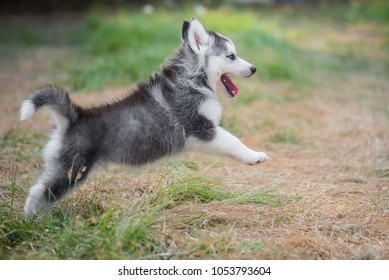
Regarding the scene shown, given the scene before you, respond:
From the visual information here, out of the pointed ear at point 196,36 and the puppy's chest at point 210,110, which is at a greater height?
the pointed ear at point 196,36

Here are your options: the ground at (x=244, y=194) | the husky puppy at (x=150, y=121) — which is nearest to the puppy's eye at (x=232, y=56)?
the husky puppy at (x=150, y=121)

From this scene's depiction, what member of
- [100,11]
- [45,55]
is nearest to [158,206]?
[45,55]

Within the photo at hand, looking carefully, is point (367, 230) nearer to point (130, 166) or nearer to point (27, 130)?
point (130, 166)

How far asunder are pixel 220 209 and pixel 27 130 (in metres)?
3.31

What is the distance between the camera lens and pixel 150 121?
437 cm

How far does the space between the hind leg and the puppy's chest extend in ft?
3.51

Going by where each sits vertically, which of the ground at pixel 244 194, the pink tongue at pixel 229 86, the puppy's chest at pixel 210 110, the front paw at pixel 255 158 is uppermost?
the pink tongue at pixel 229 86

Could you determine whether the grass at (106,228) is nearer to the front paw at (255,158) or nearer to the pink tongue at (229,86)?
the front paw at (255,158)

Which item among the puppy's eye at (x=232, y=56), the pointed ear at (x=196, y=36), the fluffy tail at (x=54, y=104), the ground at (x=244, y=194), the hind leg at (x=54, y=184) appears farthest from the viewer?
the puppy's eye at (x=232, y=56)

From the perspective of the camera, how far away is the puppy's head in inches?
185

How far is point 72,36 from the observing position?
15516 millimetres

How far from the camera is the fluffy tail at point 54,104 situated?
3776 mm

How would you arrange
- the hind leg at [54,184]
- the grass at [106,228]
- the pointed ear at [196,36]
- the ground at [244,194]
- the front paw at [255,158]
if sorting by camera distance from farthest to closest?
the pointed ear at [196,36], the front paw at [255,158], the hind leg at [54,184], the ground at [244,194], the grass at [106,228]

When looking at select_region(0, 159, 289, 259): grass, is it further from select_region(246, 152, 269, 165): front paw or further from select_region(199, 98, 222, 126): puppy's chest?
select_region(199, 98, 222, 126): puppy's chest
